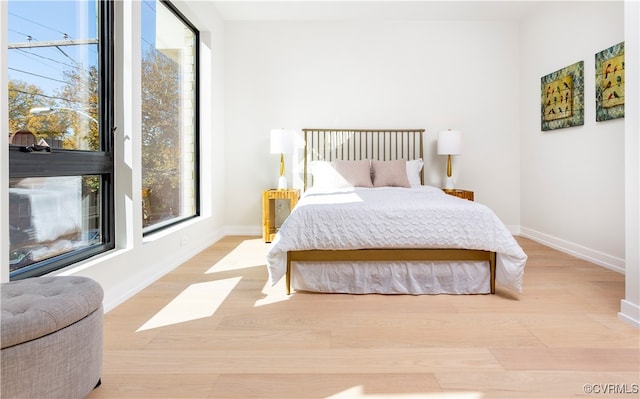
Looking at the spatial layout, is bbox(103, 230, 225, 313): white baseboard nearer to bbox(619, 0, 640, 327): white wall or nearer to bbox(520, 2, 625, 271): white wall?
bbox(619, 0, 640, 327): white wall

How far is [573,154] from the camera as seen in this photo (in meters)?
4.00

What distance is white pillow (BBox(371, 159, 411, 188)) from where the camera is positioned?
4426mm

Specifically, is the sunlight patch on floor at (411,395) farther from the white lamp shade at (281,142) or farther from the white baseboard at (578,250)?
the white lamp shade at (281,142)

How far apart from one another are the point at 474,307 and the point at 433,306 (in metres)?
0.27

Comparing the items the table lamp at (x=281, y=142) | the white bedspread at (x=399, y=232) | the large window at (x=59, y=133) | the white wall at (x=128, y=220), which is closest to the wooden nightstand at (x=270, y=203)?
the table lamp at (x=281, y=142)

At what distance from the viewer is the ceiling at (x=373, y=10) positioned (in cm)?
463

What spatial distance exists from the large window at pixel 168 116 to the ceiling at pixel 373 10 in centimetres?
80

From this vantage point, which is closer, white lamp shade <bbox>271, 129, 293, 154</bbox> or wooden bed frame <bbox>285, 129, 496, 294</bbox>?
white lamp shade <bbox>271, 129, 293, 154</bbox>

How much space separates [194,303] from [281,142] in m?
2.63

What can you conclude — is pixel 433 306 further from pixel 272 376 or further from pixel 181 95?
pixel 181 95

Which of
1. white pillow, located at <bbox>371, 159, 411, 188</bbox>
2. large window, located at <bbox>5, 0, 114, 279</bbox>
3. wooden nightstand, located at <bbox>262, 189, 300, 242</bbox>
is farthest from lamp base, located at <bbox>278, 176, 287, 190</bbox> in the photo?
large window, located at <bbox>5, 0, 114, 279</bbox>

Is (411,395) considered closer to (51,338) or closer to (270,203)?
(51,338)

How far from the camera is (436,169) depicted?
527cm

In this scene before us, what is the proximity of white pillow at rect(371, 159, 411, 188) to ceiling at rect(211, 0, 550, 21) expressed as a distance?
2.02 metres
